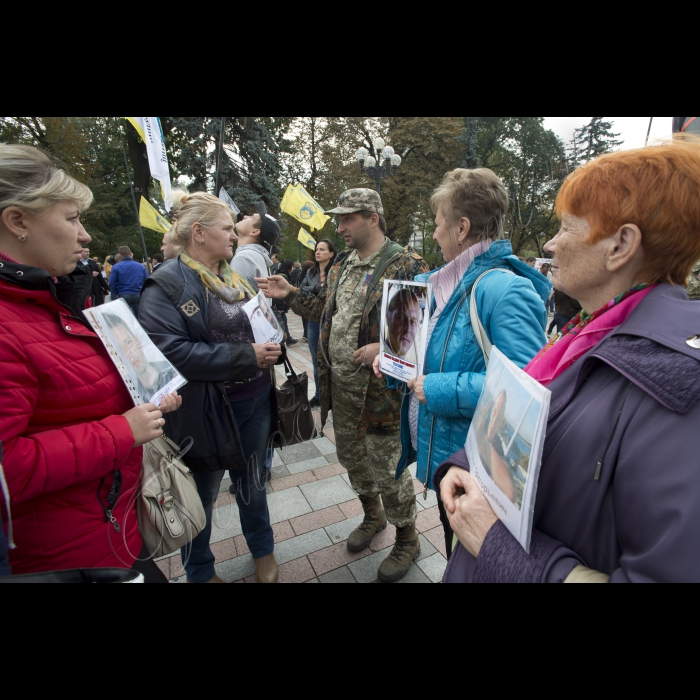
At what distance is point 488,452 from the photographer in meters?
0.88

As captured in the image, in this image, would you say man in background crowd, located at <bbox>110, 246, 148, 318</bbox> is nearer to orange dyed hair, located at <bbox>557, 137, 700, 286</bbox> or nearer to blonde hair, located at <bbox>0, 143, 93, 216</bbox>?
blonde hair, located at <bbox>0, 143, 93, 216</bbox>

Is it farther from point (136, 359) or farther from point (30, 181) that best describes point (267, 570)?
point (30, 181)

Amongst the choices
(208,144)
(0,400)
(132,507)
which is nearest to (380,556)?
(132,507)

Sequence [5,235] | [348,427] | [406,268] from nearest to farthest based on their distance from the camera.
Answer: [5,235], [406,268], [348,427]

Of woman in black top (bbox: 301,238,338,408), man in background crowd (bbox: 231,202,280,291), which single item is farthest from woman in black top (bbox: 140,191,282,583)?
woman in black top (bbox: 301,238,338,408)

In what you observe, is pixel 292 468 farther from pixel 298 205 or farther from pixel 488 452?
pixel 298 205

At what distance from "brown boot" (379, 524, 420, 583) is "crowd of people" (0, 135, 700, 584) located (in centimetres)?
1

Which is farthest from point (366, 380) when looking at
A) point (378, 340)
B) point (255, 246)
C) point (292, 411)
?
point (255, 246)

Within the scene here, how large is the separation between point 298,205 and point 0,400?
8514 mm

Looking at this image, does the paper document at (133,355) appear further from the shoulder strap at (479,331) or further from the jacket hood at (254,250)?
the jacket hood at (254,250)

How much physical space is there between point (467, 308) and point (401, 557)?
5.56 ft


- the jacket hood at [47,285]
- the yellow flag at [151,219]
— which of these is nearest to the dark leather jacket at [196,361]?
the jacket hood at [47,285]

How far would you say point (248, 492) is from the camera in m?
2.22

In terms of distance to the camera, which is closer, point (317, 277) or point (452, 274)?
point (452, 274)
